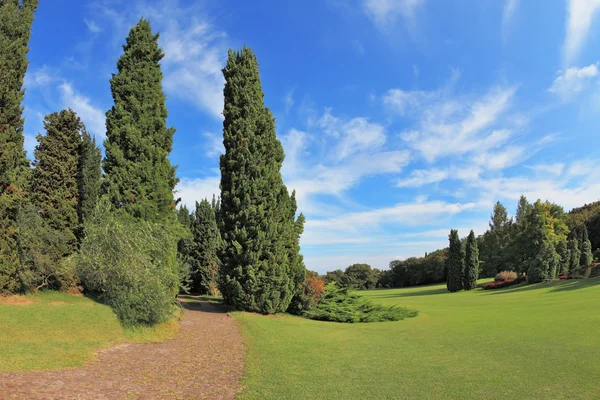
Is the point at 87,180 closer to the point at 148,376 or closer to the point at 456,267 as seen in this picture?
the point at 148,376

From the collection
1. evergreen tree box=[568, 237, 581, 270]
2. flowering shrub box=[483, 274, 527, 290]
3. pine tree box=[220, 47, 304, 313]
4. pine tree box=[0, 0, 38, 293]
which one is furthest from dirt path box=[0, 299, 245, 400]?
evergreen tree box=[568, 237, 581, 270]

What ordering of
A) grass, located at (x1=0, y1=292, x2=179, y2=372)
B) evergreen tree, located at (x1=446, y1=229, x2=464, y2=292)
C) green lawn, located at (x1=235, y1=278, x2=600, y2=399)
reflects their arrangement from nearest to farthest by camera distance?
green lawn, located at (x1=235, y1=278, x2=600, y2=399) → grass, located at (x1=0, y1=292, x2=179, y2=372) → evergreen tree, located at (x1=446, y1=229, x2=464, y2=292)

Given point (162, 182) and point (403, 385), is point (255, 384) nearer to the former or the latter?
point (403, 385)

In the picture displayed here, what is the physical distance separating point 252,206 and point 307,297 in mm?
6308

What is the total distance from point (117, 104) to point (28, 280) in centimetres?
826

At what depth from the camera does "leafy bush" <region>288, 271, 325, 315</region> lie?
19.9m

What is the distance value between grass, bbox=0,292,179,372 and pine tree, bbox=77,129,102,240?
4168 mm

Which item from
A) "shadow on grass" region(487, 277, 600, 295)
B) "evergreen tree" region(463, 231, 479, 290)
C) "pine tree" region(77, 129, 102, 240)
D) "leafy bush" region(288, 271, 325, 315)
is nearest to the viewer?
"pine tree" region(77, 129, 102, 240)

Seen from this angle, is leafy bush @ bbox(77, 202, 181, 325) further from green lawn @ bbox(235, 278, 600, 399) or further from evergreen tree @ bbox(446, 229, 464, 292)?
evergreen tree @ bbox(446, 229, 464, 292)

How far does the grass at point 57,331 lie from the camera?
7.16 m

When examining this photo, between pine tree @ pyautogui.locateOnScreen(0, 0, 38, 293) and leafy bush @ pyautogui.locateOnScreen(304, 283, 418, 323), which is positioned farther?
leafy bush @ pyautogui.locateOnScreen(304, 283, 418, 323)

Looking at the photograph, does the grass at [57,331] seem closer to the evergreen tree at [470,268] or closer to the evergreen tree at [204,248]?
the evergreen tree at [204,248]

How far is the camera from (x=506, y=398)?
20.0ft

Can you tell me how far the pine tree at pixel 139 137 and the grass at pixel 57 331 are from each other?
4.73 metres
